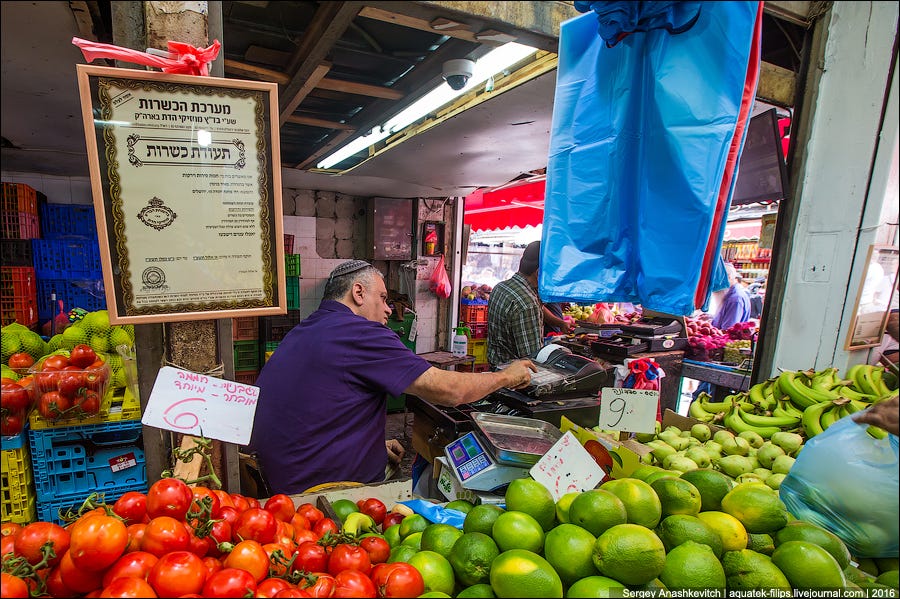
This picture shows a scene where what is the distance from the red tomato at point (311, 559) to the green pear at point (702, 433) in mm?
2329

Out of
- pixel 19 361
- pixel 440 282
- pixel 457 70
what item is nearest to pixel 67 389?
pixel 19 361

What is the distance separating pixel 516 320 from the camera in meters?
4.21

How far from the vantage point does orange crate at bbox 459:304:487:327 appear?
337 inches

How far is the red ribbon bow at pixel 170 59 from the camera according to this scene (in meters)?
1.26

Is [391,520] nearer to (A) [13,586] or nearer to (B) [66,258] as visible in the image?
(A) [13,586]

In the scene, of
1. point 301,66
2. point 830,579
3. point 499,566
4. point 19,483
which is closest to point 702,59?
point 830,579

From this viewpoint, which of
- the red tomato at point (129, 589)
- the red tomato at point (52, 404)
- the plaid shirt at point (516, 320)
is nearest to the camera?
the red tomato at point (129, 589)

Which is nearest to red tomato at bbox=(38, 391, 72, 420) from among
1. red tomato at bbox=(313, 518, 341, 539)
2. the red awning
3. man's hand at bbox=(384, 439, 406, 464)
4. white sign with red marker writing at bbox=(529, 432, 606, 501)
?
red tomato at bbox=(313, 518, 341, 539)

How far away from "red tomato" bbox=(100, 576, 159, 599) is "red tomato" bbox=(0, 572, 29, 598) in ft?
0.66

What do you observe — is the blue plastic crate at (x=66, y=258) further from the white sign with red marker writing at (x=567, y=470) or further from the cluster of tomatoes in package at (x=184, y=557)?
the white sign with red marker writing at (x=567, y=470)

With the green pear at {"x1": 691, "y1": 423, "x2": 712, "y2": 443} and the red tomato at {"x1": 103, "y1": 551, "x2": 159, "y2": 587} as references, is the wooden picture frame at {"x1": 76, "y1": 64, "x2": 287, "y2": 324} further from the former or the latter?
the green pear at {"x1": 691, "y1": 423, "x2": 712, "y2": 443}

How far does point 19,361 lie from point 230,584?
2221 millimetres

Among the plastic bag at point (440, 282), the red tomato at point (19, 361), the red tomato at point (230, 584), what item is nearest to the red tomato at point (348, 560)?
the red tomato at point (230, 584)

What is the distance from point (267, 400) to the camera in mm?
2395
